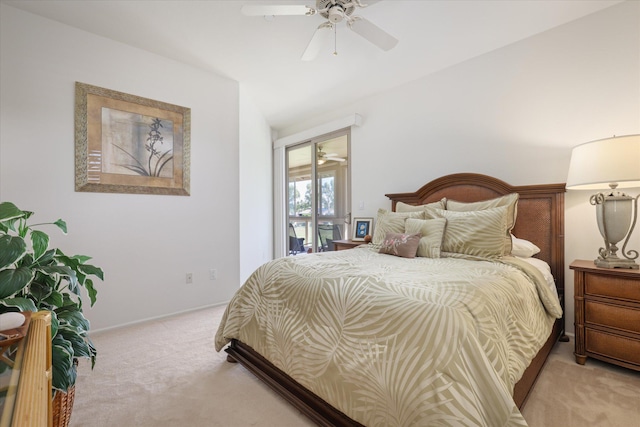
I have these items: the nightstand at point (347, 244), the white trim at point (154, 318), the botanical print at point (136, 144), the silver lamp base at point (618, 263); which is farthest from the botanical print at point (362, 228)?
the botanical print at point (136, 144)

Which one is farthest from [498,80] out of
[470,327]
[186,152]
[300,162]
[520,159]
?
[186,152]

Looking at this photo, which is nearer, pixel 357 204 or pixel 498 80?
pixel 498 80

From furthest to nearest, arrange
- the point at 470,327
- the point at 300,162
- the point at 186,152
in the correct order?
the point at 300,162
the point at 186,152
the point at 470,327

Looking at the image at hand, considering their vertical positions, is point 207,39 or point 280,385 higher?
point 207,39

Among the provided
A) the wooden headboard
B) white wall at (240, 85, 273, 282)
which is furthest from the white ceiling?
the wooden headboard

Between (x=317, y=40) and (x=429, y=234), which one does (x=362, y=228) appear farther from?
(x=317, y=40)

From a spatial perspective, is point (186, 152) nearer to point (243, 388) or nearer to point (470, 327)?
point (243, 388)

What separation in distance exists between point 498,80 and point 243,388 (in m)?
3.25

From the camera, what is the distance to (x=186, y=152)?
322cm

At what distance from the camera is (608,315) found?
1883 millimetres

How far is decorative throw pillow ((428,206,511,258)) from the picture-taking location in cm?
213

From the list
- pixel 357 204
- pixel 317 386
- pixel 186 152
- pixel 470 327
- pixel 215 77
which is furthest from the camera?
pixel 357 204

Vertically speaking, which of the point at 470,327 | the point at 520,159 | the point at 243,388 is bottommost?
the point at 243,388

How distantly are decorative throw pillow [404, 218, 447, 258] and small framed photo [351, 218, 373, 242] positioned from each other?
111 centimetres
